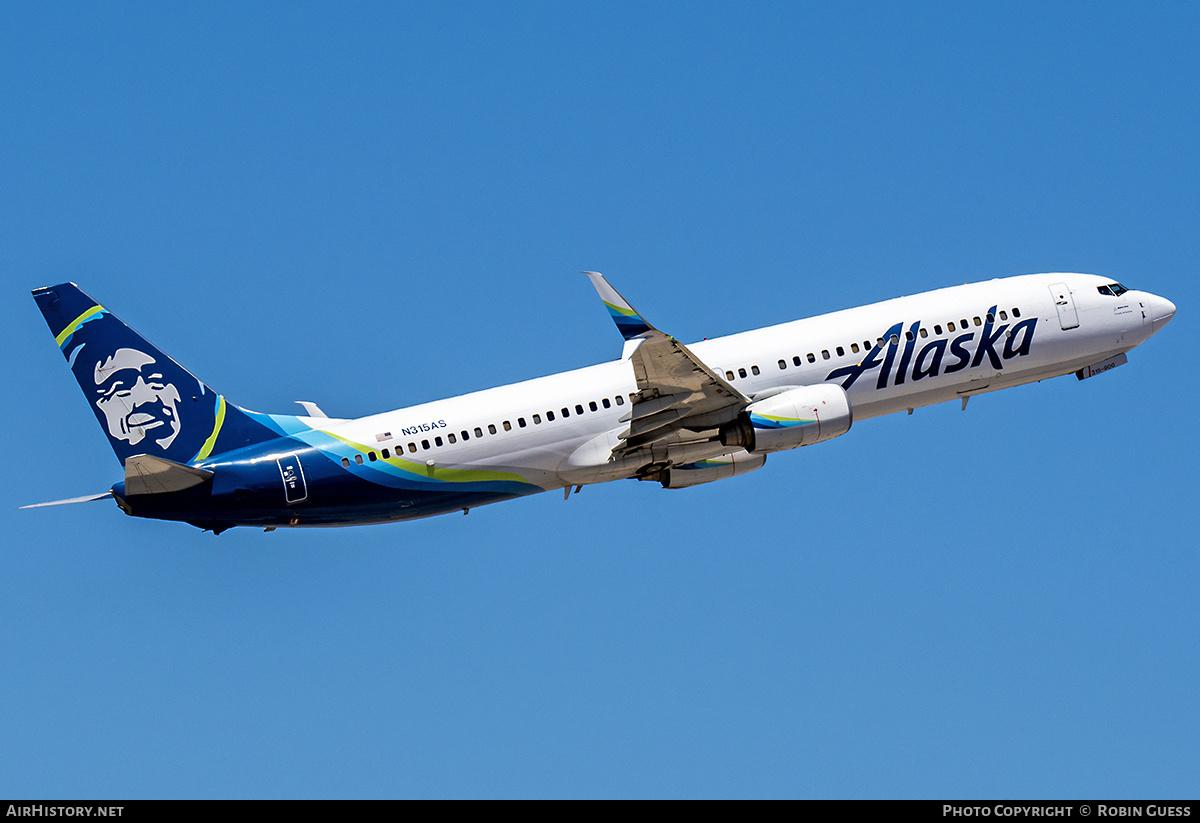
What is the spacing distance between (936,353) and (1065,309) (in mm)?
5712

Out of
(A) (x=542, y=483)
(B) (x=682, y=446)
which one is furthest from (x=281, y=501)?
(B) (x=682, y=446)

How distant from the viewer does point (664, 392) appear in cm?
4722

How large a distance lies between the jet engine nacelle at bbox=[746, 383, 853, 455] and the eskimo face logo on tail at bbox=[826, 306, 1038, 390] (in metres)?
2.29

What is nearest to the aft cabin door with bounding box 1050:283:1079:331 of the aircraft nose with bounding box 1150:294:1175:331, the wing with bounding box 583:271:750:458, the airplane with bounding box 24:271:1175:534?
the aircraft nose with bounding box 1150:294:1175:331

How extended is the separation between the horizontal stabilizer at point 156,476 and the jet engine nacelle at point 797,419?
59.4 ft

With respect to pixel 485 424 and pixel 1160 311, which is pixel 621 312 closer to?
pixel 485 424

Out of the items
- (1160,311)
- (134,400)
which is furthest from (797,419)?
(134,400)

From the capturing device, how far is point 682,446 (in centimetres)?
4906

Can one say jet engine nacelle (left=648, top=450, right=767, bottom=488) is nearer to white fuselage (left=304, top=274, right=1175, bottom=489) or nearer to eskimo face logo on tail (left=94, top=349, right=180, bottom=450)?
white fuselage (left=304, top=274, right=1175, bottom=489)

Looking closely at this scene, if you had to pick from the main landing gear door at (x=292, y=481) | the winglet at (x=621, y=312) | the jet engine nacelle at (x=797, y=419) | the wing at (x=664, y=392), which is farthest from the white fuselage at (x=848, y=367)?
the winglet at (x=621, y=312)

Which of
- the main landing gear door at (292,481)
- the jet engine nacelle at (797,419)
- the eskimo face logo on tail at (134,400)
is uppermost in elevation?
the eskimo face logo on tail at (134,400)

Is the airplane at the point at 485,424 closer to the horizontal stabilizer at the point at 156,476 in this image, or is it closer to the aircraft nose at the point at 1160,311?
the horizontal stabilizer at the point at 156,476

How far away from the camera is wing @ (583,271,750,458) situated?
45.8 meters

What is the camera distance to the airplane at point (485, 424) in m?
46.6
